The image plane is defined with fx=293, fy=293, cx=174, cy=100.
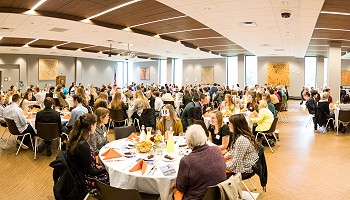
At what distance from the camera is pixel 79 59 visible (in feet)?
71.3

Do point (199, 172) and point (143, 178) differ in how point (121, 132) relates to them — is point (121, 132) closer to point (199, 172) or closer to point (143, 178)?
point (143, 178)

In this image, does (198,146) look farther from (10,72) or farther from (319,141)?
(10,72)

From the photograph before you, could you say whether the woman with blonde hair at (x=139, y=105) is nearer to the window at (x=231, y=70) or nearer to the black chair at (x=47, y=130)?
the black chair at (x=47, y=130)

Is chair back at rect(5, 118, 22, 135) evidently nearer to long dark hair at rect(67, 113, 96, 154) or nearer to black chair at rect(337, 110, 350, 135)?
long dark hair at rect(67, 113, 96, 154)

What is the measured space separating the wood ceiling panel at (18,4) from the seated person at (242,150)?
5583 mm

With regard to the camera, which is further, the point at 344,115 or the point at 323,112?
the point at 323,112

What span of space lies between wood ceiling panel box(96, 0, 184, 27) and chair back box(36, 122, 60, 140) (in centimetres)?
337

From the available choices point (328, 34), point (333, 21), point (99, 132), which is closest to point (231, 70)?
point (328, 34)

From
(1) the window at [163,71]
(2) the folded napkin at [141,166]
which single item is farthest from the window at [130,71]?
(2) the folded napkin at [141,166]

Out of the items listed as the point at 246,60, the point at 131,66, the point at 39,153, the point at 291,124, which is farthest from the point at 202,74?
the point at 39,153

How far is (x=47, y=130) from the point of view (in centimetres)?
590

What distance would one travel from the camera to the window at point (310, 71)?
70.9ft

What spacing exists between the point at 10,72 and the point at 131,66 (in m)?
10.8

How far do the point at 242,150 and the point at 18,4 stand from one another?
6.34 metres
